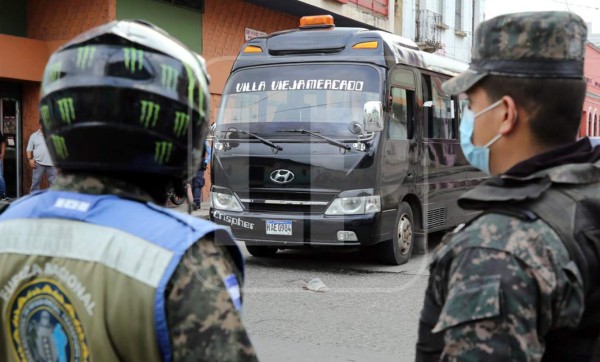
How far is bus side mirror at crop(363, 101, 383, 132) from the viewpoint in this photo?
7.25 meters

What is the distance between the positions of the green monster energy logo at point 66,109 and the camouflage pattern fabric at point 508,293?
2.87 feet

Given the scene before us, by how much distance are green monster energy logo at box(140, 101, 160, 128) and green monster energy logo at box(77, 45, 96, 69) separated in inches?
5.4

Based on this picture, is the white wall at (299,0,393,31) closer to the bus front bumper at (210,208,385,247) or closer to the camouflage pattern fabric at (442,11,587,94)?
the bus front bumper at (210,208,385,247)

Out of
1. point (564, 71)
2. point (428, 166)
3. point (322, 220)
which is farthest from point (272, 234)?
point (564, 71)

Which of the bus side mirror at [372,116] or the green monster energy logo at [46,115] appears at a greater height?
the bus side mirror at [372,116]

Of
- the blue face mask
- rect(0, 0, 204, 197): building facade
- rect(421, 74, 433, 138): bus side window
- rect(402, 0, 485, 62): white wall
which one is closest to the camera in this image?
the blue face mask

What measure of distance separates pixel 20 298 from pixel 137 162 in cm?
35

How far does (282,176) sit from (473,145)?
5.63m

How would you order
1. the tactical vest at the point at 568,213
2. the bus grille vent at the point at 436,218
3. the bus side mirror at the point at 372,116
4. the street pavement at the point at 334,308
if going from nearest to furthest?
the tactical vest at the point at 568,213 → the street pavement at the point at 334,308 → the bus side mirror at the point at 372,116 → the bus grille vent at the point at 436,218

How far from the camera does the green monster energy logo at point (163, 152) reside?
1382mm

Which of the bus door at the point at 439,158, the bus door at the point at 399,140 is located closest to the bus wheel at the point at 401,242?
the bus door at the point at 399,140

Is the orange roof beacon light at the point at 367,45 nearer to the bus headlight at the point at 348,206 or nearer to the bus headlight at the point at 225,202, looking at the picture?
the bus headlight at the point at 348,206

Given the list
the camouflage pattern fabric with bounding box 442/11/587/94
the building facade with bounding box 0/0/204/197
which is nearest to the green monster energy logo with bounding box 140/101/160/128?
the camouflage pattern fabric with bounding box 442/11/587/94

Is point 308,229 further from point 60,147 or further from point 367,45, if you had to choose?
point 60,147
